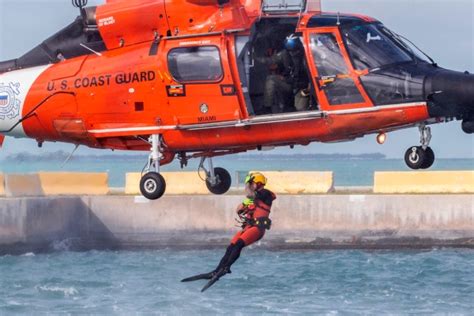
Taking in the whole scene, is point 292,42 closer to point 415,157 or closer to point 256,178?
point 415,157

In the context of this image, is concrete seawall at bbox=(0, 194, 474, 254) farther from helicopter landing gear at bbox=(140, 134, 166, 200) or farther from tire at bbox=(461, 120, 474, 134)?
tire at bbox=(461, 120, 474, 134)

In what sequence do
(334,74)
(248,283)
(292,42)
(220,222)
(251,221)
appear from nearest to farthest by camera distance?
1. (334,74)
2. (292,42)
3. (251,221)
4. (220,222)
5. (248,283)

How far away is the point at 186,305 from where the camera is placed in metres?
41.6

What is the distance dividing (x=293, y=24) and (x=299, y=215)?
18.1m

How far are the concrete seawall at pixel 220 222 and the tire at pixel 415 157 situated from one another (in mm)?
17820

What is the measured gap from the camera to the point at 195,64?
22859 millimetres

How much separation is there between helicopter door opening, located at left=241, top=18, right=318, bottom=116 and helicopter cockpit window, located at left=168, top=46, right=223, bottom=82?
1.15 ft

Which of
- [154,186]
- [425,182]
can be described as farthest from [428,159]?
[425,182]

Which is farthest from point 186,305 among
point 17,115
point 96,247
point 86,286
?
point 17,115

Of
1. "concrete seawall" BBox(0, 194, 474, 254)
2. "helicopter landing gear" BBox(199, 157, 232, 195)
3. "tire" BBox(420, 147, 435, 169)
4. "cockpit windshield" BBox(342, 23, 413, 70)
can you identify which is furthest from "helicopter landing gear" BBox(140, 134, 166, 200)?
"concrete seawall" BBox(0, 194, 474, 254)

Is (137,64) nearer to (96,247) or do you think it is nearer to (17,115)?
(17,115)

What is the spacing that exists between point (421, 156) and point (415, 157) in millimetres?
86

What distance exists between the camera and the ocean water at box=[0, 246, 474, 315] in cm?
4216

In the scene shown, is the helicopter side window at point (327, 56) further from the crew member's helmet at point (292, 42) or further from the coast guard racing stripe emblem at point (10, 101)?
the coast guard racing stripe emblem at point (10, 101)
